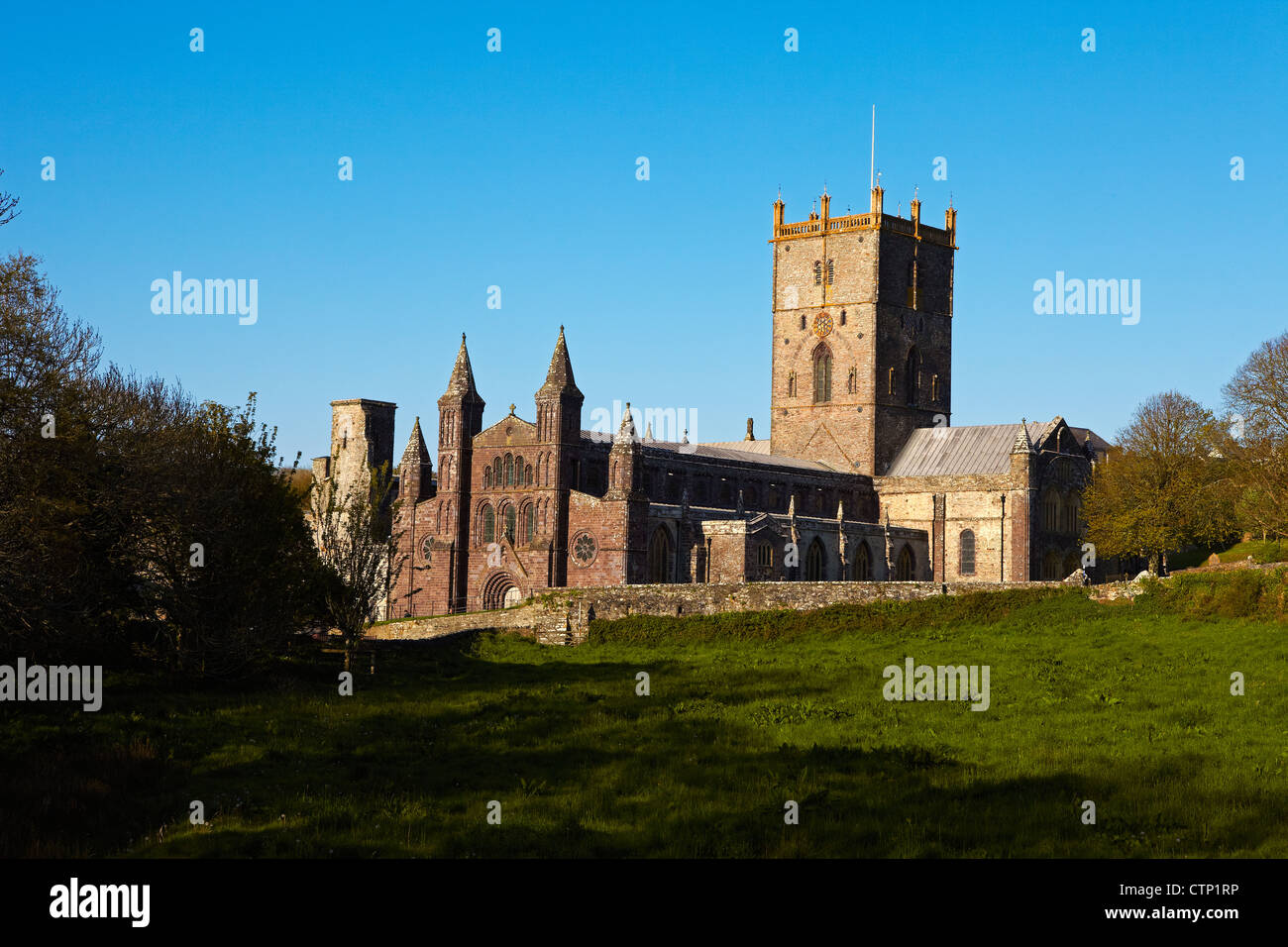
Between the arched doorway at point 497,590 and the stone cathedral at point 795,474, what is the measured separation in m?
0.12

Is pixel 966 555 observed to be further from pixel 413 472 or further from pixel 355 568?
pixel 355 568

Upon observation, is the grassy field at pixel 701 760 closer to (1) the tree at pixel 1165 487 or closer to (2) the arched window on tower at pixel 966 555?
(1) the tree at pixel 1165 487

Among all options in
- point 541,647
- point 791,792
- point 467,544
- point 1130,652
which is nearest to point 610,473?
point 467,544

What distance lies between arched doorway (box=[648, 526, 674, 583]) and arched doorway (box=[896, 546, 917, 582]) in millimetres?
19763

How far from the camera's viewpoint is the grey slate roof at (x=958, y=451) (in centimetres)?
8831

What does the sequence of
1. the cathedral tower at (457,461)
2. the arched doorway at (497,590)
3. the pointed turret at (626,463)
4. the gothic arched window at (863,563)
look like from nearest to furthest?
the pointed turret at (626,463)
the arched doorway at (497,590)
the cathedral tower at (457,461)
the gothic arched window at (863,563)

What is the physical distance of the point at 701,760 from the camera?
82.8ft

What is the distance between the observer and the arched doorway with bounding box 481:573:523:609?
7150cm

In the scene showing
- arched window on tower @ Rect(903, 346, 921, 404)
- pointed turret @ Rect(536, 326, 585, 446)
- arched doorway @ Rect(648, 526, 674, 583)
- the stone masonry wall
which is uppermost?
arched window on tower @ Rect(903, 346, 921, 404)

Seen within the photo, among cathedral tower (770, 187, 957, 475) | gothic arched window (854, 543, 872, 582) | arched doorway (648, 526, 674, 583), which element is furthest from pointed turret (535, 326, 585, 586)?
cathedral tower (770, 187, 957, 475)

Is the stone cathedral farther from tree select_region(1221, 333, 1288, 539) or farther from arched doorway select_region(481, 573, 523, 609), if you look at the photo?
tree select_region(1221, 333, 1288, 539)

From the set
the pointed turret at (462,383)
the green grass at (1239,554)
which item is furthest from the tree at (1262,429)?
the pointed turret at (462,383)

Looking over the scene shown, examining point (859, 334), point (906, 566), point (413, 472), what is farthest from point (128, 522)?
point (859, 334)

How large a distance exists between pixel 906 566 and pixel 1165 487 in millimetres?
17648
